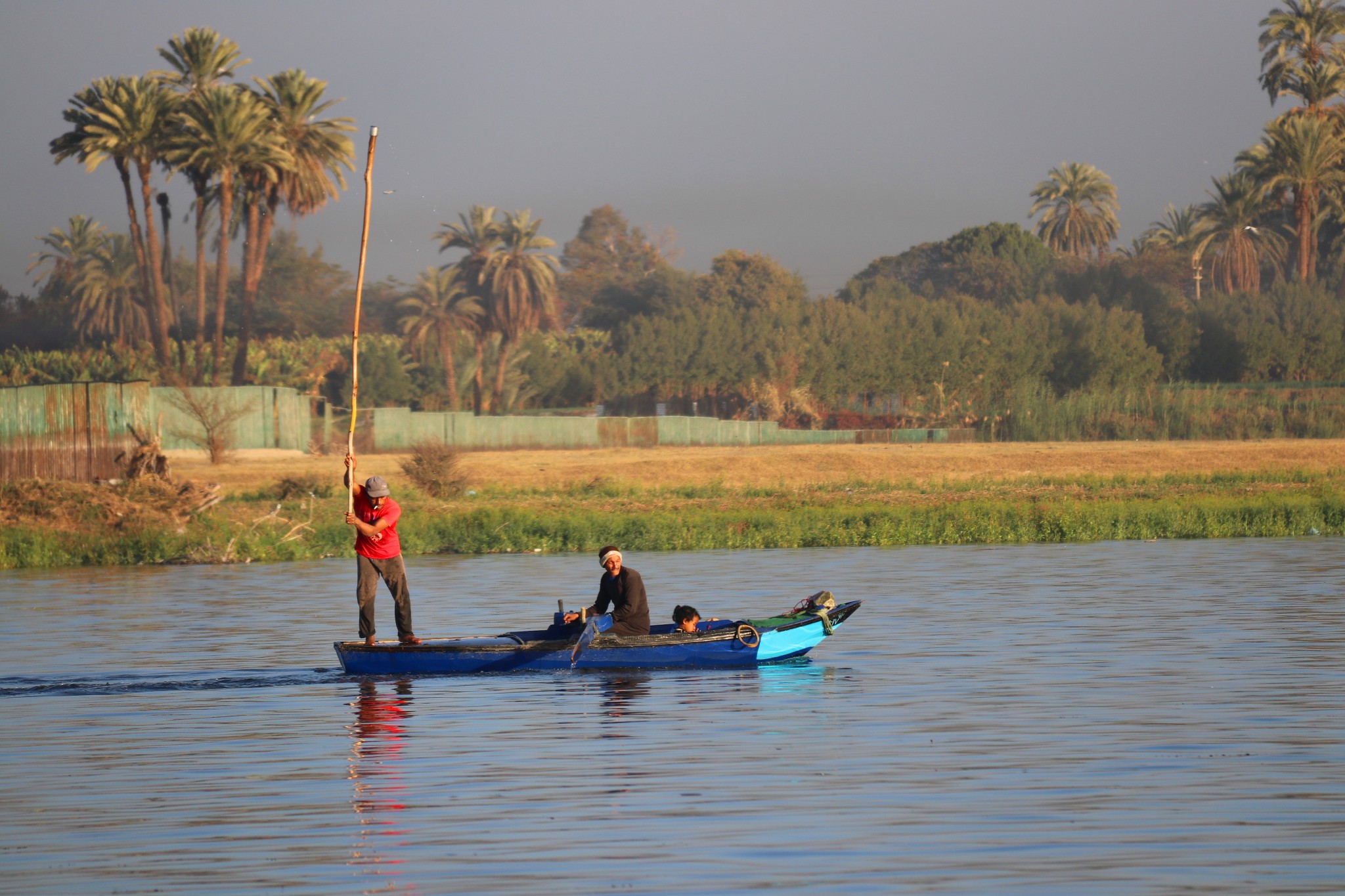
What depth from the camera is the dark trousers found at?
64.6 ft

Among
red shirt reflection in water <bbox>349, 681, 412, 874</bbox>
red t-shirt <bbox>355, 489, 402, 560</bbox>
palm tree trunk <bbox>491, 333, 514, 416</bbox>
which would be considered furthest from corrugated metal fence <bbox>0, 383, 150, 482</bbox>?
palm tree trunk <bbox>491, 333, 514, 416</bbox>

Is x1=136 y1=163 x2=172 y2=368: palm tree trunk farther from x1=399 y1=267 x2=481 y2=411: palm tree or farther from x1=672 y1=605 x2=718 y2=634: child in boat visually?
x1=672 y1=605 x2=718 y2=634: child in boat

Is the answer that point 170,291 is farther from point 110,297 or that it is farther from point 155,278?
point 110,297

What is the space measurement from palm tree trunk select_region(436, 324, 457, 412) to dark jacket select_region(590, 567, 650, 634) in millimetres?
72690

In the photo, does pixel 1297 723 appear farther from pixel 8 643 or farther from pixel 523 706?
pixel 8 643

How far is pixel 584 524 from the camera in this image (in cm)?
4094

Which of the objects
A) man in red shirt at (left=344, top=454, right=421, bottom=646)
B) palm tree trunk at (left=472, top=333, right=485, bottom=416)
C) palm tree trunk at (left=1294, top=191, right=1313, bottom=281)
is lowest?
man in red shirt at (left=344, top=454, right=421, bottom=646)

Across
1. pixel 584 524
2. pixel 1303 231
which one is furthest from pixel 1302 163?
pixel 584 524

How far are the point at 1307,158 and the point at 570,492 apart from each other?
58855mm

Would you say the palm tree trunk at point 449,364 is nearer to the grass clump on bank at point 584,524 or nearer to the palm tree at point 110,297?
the palm tree at point 110,297

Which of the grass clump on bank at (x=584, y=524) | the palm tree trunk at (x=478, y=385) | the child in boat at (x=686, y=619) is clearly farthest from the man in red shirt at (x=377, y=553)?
the palm tree trunk at (x=478, y=385)

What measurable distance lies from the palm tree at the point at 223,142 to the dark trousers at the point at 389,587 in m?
54.3

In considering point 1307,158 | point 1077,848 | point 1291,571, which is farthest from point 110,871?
point 1307,158

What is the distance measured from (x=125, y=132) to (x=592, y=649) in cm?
6075
